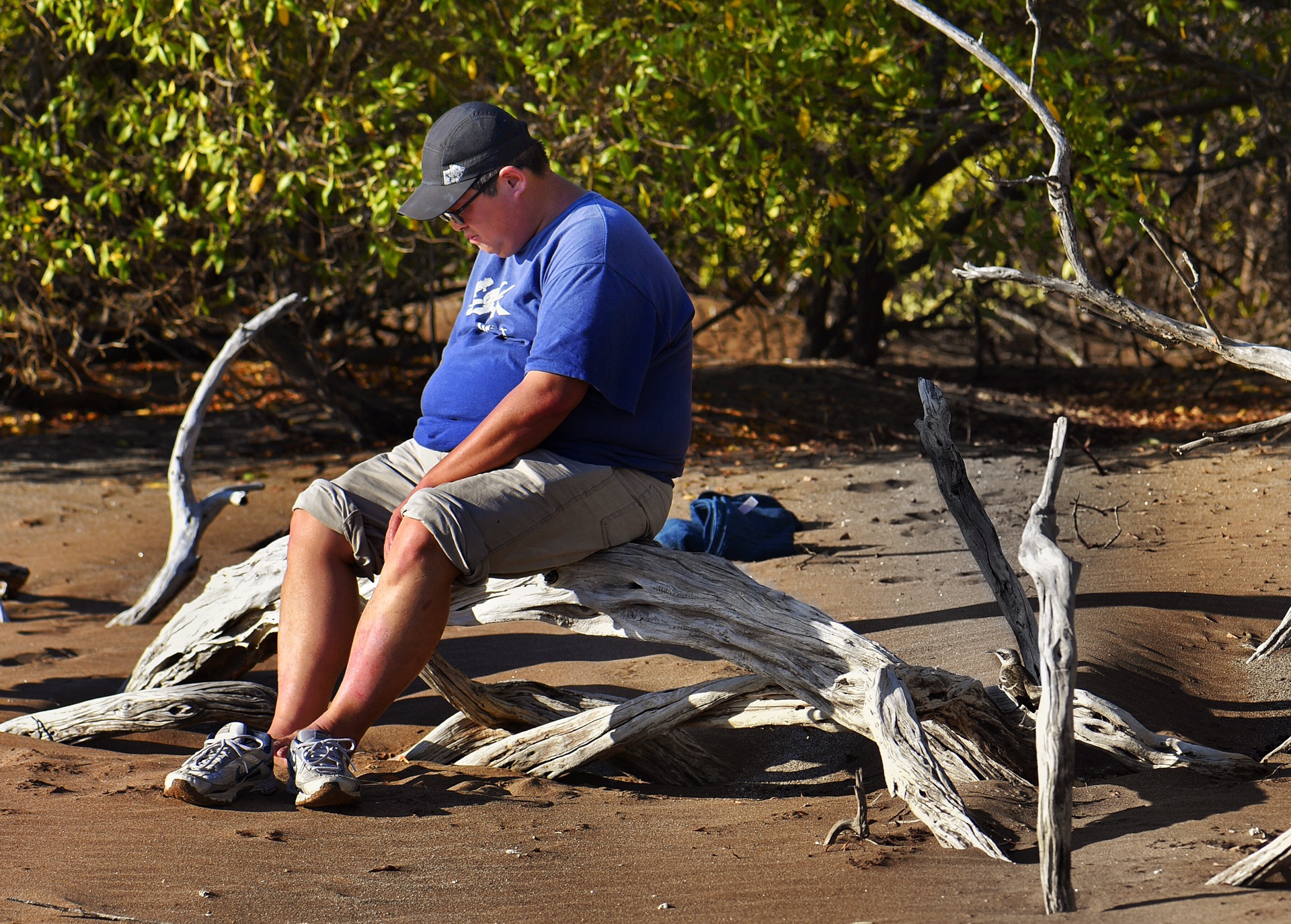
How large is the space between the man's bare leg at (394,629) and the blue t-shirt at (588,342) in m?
0.46

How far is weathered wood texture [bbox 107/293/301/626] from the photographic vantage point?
566 cm

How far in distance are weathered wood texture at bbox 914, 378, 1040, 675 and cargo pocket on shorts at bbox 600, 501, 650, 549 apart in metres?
0.78

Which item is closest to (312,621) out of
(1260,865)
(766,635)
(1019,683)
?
(766,635)

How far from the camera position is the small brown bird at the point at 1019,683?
10.7ft

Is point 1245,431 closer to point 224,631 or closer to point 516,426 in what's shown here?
point 516,426

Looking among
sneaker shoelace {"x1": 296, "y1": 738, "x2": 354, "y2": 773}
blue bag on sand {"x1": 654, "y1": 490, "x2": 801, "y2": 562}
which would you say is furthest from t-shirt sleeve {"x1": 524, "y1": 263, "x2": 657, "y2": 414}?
blue bag on sand {"x1": 654, "y1": 490, "x2": 801, "y2": 562}

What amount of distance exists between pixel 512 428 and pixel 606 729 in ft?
2.96

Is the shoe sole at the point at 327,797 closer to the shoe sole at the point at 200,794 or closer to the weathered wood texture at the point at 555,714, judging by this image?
the shoe sole at the point at 200,794

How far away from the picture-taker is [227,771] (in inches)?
116

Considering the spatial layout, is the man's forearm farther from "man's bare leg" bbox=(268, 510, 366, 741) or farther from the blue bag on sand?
the blue bag on sand

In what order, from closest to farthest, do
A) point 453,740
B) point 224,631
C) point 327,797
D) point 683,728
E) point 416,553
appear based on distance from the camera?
point 327,797, point 416,553, point 683,728, point 453,740, point 224,631

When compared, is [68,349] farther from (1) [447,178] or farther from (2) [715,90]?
(1) [447,178]

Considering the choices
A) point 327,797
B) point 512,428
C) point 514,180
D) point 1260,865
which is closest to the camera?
point 1260,865

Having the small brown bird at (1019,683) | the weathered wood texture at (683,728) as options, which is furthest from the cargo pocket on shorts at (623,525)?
the small brown bird at (1019,683)
